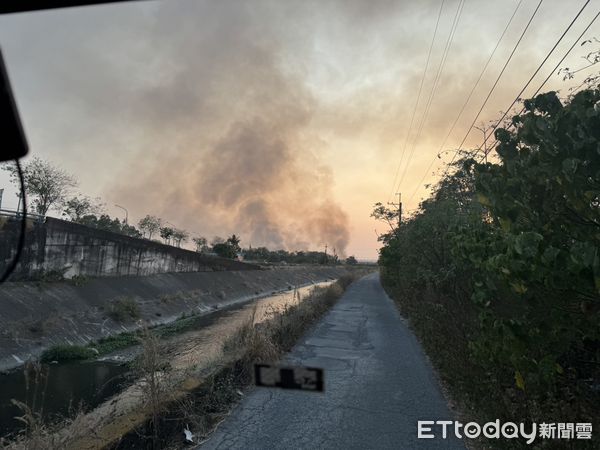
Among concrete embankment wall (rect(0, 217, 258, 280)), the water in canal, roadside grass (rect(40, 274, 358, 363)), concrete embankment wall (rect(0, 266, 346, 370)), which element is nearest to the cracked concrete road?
the water in canal

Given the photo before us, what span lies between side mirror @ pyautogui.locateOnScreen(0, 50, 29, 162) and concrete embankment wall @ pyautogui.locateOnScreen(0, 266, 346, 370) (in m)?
15.7

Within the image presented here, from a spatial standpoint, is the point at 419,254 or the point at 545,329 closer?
the point at 545,329

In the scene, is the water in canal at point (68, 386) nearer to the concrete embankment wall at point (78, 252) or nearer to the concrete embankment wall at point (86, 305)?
the concrete embankment wall at point (86, 305)

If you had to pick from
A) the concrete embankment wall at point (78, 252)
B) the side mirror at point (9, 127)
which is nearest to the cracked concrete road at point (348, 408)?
the side mirror at point (9, 127)

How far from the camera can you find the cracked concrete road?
5902 mm

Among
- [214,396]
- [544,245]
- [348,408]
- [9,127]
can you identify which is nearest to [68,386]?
A: [214,396]

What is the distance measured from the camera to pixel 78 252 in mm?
29875

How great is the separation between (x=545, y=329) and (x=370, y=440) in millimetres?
3048

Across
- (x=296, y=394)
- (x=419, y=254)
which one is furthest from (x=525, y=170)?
(x=419, y=254)

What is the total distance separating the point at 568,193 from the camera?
338 centimetres

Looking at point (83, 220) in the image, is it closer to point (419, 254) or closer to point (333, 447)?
point (419, 254)

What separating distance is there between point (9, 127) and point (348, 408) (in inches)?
255

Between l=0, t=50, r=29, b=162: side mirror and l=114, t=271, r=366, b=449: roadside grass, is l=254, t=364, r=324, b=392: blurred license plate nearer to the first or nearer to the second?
l=114, t=271, r=366, b=449: roadside grass

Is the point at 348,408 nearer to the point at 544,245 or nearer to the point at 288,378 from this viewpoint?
the point at 288,378
